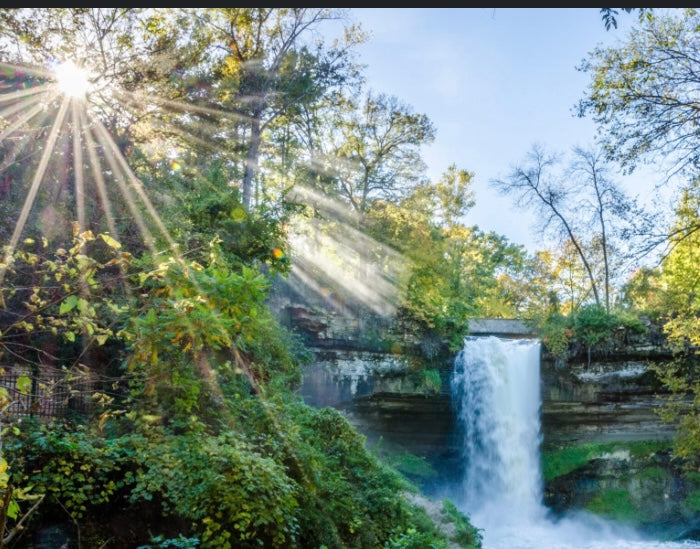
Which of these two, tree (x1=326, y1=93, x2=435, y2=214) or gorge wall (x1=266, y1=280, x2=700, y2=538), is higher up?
tree (x1=326, y1=93, x2=435, y2=214)

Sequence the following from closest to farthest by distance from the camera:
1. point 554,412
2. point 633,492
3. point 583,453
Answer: point 633,492 < point 554,412 < point 583,453

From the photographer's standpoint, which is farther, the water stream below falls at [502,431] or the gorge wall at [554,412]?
the water stream below falls at [502,431]

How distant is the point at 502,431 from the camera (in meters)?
17.7

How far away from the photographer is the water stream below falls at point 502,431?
56.1 ft

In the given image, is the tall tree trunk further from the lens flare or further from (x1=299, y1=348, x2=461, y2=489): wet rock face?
the lens flare

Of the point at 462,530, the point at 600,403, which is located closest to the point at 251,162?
the point at 462,530

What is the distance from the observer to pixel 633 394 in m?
16.9

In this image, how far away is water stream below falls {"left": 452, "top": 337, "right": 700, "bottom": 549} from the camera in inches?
673

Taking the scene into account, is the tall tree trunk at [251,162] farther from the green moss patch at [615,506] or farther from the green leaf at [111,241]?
the green leaf at [111,241]

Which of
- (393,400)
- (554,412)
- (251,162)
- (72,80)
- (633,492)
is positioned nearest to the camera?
(72,80)

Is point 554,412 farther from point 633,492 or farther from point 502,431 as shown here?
point 633,492

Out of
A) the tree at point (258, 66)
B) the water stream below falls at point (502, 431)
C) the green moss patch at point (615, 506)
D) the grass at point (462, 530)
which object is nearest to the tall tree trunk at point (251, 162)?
the tree at point (258, 66)

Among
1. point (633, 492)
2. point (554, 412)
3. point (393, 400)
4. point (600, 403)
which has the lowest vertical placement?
point (633, 492)

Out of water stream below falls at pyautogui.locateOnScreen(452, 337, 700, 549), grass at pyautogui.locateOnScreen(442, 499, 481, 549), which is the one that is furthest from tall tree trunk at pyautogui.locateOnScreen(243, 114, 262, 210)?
grass at pyautogui.locateOnScreen(442, 499, 481, 549)
